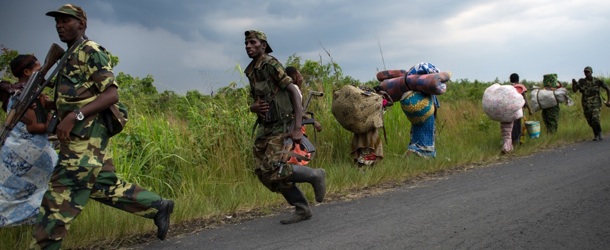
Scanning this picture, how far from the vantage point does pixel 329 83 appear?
1016 centimetres

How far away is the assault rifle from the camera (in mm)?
4270

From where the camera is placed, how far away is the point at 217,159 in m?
7.64

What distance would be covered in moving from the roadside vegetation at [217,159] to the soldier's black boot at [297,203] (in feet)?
2.20

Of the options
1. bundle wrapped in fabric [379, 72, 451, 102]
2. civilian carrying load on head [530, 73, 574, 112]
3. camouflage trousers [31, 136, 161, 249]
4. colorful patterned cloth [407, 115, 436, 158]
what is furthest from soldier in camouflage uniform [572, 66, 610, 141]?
camouflage trousers [31, 136, 161, 249]

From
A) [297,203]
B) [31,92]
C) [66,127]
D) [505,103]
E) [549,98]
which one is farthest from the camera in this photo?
[549,98]

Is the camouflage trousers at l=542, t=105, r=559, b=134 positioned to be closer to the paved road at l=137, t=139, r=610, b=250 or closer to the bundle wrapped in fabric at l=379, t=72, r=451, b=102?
the bundle wrapped in fabric at l=379, t=72, r=451, b=102

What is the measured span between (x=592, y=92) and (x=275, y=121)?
10.3 m

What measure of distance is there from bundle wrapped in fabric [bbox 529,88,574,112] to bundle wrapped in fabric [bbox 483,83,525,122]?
297 centimetres

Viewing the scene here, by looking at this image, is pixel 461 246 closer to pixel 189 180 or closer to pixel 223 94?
pixel 189 180

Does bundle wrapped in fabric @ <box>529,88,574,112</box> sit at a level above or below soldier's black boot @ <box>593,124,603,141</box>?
above

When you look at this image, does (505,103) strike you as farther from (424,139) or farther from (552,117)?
(552,117)

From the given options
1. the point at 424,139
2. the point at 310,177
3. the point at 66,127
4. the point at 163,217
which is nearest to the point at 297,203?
the point at 310,177

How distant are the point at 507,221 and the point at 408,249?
3.78ft

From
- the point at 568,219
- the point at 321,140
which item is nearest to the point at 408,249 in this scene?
the point at 568,219
